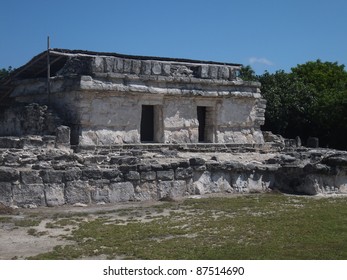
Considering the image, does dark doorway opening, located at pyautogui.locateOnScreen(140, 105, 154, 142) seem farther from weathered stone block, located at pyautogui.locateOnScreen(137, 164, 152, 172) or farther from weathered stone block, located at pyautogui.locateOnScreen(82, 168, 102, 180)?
weathered stone block, located at pyautogui.locateOnScreen(82, 168, 102, 180)

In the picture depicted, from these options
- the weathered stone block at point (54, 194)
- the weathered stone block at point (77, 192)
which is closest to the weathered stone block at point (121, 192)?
the weathered stone block at point (77, 192)

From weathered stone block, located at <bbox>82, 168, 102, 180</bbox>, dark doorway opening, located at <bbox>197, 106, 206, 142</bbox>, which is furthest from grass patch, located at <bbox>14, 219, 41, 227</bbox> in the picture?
dark doorway opening, located at <bbox>197, 106, 206, 142</bbox>

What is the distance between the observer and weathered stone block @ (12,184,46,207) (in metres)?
11.8

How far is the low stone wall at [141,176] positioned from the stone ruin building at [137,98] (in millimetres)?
1282

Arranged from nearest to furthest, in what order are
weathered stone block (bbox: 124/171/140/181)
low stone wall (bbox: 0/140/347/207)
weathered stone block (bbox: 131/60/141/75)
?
low stone wall (bbox: 0/140/347/207) < weathered stone block (bbox: 124/171/140/181) < weathered stone block (bbox: 131/60/141/75)

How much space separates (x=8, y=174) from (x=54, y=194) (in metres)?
1.09

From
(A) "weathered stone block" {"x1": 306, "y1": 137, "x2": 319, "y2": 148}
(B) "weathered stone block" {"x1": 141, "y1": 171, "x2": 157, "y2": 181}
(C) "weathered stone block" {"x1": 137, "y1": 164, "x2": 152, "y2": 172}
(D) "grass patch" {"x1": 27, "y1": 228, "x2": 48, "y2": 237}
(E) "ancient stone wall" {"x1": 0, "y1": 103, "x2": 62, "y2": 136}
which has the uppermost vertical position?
(E) "ancient stone wall" {"x1": 0, "y1": 103, "x2": 62, "y2": 136}

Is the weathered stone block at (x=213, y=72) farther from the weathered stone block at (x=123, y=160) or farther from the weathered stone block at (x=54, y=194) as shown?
the weathered stone block at (x=54, y=194)

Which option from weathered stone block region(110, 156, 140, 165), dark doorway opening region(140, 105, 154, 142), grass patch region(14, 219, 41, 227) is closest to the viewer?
grass patch region(14, 219, 41, 227)

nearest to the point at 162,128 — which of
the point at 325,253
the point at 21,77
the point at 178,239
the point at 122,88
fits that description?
the point at 122,88

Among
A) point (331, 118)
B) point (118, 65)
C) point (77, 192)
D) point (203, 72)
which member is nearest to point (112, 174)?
point (77, 192)

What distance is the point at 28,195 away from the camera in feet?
39.2

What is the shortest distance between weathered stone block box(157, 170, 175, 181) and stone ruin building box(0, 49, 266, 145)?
13.0ft

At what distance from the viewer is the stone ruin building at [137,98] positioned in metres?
17.3
